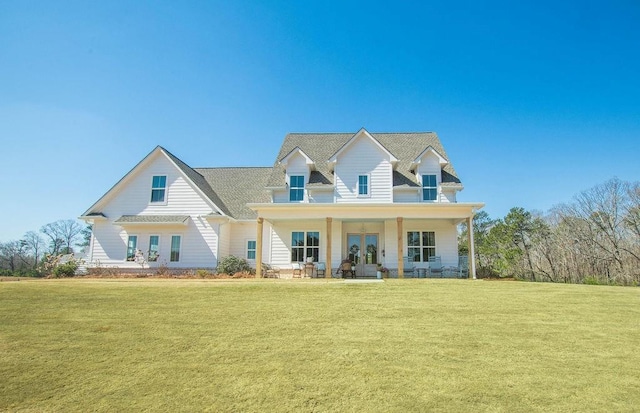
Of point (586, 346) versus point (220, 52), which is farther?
point (220, 52)

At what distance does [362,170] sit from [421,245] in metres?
5.52

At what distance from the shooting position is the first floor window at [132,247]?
71.3 feet

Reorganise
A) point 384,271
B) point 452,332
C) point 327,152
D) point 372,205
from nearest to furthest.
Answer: point 452,332
point 372,205
point 384,271
point 327,152

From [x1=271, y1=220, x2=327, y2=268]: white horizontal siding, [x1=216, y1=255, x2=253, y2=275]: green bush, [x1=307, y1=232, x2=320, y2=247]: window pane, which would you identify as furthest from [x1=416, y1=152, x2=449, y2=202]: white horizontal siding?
[x1=216, y1=255, x2=253, y2=275]: green bush

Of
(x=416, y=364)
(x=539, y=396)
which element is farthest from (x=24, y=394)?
(x=539, y=396)

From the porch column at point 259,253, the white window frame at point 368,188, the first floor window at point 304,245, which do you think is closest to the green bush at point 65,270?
the porch column at point 259,253

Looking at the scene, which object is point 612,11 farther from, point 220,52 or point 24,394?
point 24,394

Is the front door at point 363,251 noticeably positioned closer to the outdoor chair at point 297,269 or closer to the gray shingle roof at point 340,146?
the outdoor chair at point 297,269

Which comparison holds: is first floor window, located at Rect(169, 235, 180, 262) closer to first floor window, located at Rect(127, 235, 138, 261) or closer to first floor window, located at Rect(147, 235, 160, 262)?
first floor window, located at Rect(147, 235, 160, 262)

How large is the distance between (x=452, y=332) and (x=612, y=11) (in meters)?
15.4

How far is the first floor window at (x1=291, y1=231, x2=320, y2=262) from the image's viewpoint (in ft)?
70.7

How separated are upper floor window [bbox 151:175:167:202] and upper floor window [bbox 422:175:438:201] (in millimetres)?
15603

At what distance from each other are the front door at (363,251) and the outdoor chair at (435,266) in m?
3.01

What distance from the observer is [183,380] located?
5176 millimetres
